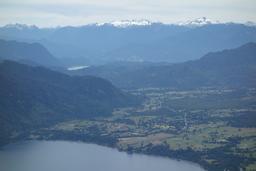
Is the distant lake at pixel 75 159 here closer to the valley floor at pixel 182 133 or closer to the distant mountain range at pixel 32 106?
the valley floor at pixel 182 133

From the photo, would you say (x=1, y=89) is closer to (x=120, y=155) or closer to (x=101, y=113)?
(x=101, y=113)

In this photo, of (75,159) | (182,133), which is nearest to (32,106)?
(182,133)

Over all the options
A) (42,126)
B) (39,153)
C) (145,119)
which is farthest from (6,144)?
(145,119)

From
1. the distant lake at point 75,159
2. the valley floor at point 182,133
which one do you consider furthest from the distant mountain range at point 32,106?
the distant lake at point 75,159

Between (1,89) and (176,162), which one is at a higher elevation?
(1,89)

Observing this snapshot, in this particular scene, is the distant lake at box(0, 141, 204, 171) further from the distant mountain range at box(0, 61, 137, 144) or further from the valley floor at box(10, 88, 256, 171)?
the distant mountain range at box(0, 61, 137, 144)

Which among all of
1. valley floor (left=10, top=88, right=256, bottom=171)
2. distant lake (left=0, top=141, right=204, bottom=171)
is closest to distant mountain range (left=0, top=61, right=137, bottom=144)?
valley floor (left=10, top=88, right=256, bottom=171)
